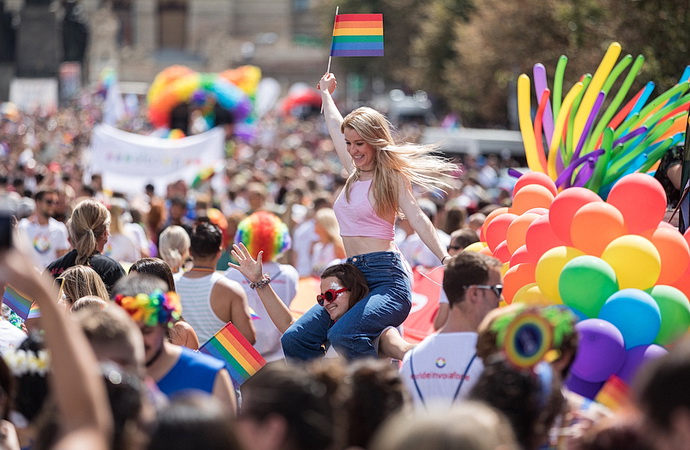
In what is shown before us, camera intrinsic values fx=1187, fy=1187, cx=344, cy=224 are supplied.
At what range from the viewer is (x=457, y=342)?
13.7 ft

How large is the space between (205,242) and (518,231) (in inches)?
68.6

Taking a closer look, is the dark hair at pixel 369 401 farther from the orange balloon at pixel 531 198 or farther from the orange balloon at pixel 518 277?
the orange balloon at pixel 531 198

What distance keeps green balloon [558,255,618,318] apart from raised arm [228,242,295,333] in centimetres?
154

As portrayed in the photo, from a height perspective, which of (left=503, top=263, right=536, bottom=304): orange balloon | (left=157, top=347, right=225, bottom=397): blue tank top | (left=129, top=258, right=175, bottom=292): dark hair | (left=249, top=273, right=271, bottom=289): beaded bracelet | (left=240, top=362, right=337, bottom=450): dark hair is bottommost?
(left=249, top=273, right=271, bottom=289): beaded bracelet

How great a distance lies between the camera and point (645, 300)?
530 cm

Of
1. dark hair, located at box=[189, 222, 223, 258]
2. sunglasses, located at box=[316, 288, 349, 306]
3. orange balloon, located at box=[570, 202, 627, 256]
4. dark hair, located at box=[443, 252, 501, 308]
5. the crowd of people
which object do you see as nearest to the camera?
the crowd of people

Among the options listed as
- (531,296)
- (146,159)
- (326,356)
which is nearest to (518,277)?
(531,296)

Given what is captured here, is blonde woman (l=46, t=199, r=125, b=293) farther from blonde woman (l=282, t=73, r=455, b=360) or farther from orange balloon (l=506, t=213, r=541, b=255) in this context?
orange balloon (l=506, t=213, r=541, b=255)

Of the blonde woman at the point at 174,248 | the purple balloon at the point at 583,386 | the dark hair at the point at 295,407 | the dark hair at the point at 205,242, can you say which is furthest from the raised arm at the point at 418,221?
the dark hair at the point at 295,407

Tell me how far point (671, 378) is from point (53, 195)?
7.74m

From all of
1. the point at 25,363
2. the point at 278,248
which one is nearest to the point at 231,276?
the point at 278,248

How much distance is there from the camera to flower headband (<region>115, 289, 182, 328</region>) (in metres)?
4.10

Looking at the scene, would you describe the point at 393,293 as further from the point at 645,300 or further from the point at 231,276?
the point at 231,276

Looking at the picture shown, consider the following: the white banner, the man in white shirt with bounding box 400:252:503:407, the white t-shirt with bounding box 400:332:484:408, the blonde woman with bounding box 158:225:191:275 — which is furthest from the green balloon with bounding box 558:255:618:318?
the white banner
